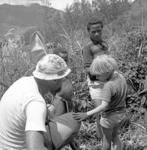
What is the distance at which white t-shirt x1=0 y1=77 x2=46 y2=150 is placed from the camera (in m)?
2.03

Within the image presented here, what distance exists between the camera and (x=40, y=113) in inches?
79.5

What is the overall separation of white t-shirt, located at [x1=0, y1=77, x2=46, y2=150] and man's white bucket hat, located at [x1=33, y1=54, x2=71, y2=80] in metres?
0.10

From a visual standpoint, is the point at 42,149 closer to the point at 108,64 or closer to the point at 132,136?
the point at 108,64

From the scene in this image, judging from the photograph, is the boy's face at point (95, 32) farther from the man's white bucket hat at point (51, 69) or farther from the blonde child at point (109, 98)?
the man's white bucket hat at point (51, 69)

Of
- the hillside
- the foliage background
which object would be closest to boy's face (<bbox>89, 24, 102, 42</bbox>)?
the foliage background

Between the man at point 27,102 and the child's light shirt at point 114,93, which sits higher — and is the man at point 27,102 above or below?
above

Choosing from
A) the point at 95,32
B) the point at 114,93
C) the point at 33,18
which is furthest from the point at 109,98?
the point at 33,18

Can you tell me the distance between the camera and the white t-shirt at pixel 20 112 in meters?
2.03

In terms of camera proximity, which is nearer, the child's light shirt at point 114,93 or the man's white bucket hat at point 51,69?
the man's white bucket hat at point 51,69

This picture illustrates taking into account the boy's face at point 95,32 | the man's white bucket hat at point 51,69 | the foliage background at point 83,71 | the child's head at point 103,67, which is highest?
the boy's face at point 95,32

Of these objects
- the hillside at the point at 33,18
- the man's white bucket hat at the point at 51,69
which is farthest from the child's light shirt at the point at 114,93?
the hillside at the point at 33,18

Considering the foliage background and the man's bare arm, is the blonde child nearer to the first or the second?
the foliage background

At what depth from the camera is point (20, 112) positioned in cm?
214

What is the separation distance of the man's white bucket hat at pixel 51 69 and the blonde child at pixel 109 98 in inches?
29.3
